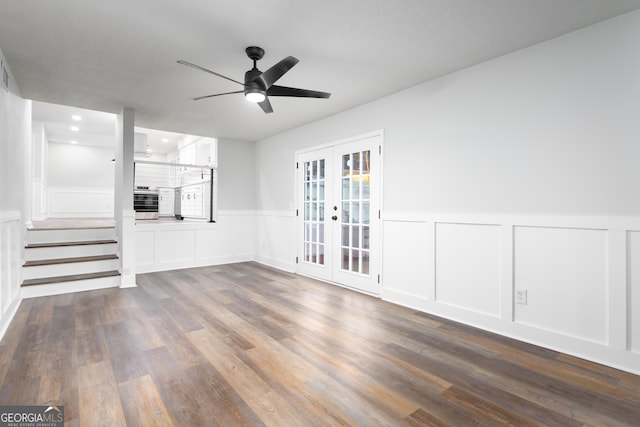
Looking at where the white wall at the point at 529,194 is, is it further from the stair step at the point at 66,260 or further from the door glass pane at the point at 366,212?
the stair step at the point at 66,260

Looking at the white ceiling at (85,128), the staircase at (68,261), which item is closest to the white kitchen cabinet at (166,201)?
the white ceiling at (85,128)

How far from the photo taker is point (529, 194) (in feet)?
8.69

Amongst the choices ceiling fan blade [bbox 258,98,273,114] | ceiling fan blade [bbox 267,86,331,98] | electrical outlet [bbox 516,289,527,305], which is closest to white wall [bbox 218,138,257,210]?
ceiling fan blade [bbox 258,98,273,114]

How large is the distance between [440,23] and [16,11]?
3.10m

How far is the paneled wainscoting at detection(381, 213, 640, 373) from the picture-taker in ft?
7.23

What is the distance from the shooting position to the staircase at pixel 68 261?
4.00 metres

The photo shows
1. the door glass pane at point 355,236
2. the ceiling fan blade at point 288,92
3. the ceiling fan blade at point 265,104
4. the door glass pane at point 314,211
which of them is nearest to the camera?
the ceiling fan blade at point 288,92

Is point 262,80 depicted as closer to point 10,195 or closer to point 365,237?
point 365,237

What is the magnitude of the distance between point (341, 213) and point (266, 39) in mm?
2554

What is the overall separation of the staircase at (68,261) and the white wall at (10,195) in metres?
0.33

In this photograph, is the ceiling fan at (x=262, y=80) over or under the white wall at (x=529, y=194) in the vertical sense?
over

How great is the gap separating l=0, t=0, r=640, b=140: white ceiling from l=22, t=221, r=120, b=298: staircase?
2.02 metres

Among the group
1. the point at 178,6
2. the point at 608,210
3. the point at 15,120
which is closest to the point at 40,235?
the point at 15,120

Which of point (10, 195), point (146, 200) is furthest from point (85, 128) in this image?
point (10, 195)
